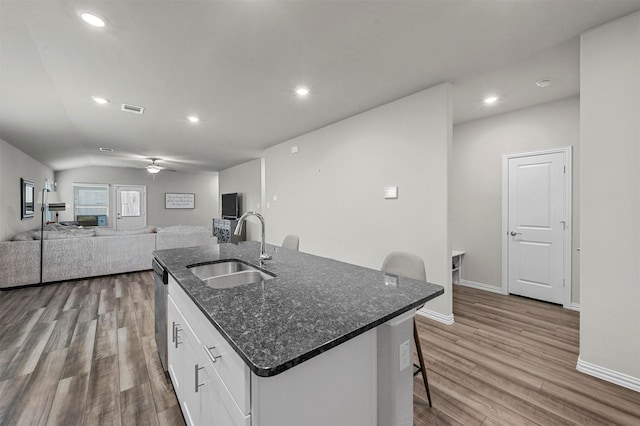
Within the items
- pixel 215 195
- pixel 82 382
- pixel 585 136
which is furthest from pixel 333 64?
pixel 215 195

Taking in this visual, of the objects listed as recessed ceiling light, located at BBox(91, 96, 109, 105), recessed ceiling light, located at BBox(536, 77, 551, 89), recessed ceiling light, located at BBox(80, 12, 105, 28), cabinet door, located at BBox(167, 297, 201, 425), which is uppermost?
recessed ceiling light, located at BBox(536, 77, 551, 89)

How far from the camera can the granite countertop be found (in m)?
0.77

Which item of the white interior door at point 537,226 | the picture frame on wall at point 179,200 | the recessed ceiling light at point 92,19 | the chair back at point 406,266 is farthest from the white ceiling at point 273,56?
the picture frame on wall at point 179,200

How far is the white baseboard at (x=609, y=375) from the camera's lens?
1813 mm

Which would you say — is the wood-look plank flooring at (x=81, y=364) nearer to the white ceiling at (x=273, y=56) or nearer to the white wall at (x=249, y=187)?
the white ceiling at (x=273, y=56)

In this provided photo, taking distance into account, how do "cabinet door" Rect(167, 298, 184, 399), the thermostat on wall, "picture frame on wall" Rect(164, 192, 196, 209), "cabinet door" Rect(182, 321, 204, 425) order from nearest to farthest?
"cabinet door" Rect(182, 321, 204, 425) → "cabinet door" Rect(167, 298, 184, 399) → the thermostat on wall → "picture frame on wall" Rect(164, 192, 196, 209)

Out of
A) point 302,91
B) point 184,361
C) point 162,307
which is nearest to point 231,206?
point 302,91

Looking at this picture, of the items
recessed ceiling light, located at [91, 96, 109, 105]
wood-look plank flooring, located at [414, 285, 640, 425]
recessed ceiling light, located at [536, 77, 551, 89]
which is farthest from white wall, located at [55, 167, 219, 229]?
recessed ceiling light, located at [536, 77, 551, 89]

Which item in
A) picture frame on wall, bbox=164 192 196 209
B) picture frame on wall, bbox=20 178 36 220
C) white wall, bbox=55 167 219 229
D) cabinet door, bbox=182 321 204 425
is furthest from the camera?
picture frame on wall, bbox=164 192 196 209

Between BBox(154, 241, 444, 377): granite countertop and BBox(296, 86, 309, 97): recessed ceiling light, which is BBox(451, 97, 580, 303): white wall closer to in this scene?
BBox(296, 86, 309, 97): recessed ceiling light

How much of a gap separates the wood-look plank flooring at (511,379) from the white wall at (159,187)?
917 cm

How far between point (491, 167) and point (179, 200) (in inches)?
377

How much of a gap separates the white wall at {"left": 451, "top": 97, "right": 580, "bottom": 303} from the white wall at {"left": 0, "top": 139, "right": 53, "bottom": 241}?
23.0ft

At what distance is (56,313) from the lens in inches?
123
